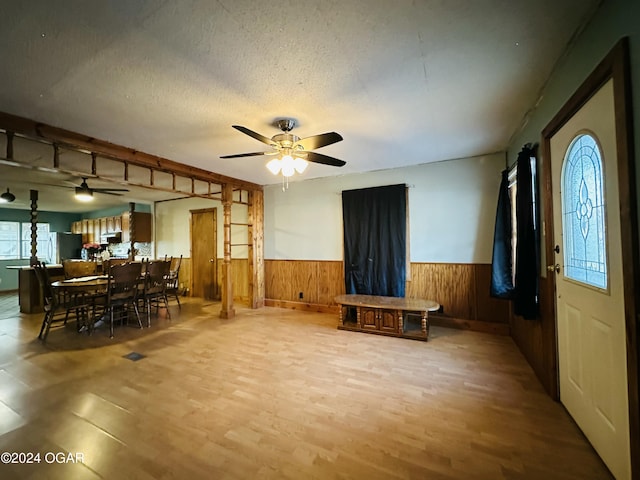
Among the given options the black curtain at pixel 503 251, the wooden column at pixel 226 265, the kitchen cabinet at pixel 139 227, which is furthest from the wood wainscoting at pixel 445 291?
the kitchen cabinet at pixel 139 227

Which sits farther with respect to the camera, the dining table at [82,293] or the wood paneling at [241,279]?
the wood paneling at [241,279]

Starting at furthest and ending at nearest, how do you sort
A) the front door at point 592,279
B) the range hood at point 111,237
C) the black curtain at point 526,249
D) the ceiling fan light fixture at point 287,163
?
the range hood at point 111,237 < the ceiling fan light fixture at point 287,163 < the black curtain at point 526,249 < the front door at point 592,279

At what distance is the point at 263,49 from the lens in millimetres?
1571

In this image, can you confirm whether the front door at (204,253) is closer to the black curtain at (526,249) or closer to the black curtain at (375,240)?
the black curtain at (375,240)

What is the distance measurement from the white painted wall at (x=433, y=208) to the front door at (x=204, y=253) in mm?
2358

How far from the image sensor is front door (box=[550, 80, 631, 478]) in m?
1.31

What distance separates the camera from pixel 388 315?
139 inches

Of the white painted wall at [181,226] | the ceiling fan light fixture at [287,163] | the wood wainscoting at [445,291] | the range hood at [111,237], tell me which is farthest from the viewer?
the range hood at [111,237]

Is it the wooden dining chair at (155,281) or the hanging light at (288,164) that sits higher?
the hanging light at (288,164)

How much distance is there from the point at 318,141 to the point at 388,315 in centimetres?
244

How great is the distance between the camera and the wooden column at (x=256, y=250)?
5.18 m

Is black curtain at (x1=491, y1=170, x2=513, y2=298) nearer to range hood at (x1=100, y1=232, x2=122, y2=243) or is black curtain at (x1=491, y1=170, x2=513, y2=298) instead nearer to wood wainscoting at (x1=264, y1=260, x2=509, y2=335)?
wood wainscoting at (x1=264, y1=260, x2=509, y2=335)

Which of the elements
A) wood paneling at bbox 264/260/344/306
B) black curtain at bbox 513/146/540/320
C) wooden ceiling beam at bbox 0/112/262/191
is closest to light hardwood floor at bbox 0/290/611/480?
black curtain at bbox 513/146/540/320

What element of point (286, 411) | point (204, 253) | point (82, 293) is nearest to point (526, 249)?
point (286, 411)
